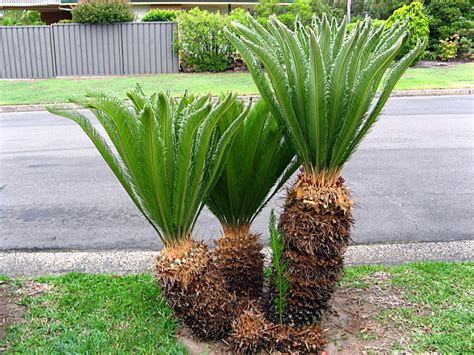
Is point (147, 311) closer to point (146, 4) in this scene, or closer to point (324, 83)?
point (324, 83)

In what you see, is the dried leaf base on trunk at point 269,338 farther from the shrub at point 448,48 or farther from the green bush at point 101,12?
the shrub at point 448,48

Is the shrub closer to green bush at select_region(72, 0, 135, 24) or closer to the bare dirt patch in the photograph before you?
green bush at select_region(72, 0, 135, 24)

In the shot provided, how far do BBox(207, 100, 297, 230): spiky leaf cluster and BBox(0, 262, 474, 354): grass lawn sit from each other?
3.13 feet

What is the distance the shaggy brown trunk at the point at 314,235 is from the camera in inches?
125

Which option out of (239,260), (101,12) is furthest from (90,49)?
(239,260)

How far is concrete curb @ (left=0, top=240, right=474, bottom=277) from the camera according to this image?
→ 492cm

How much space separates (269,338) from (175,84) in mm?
14658

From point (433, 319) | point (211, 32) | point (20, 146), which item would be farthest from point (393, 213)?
point (211, 32)

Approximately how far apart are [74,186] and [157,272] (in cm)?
479

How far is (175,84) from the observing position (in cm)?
1722

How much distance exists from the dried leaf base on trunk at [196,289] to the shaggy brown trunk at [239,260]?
28 cm

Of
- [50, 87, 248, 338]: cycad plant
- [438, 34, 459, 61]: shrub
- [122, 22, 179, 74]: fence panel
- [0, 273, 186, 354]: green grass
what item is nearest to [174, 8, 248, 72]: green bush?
[122, 22, 179, 74]: fence panel

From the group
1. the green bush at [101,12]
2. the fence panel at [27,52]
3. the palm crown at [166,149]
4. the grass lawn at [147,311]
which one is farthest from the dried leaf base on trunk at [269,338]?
the fence panel at [27,52]

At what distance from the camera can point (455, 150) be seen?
9.23m
